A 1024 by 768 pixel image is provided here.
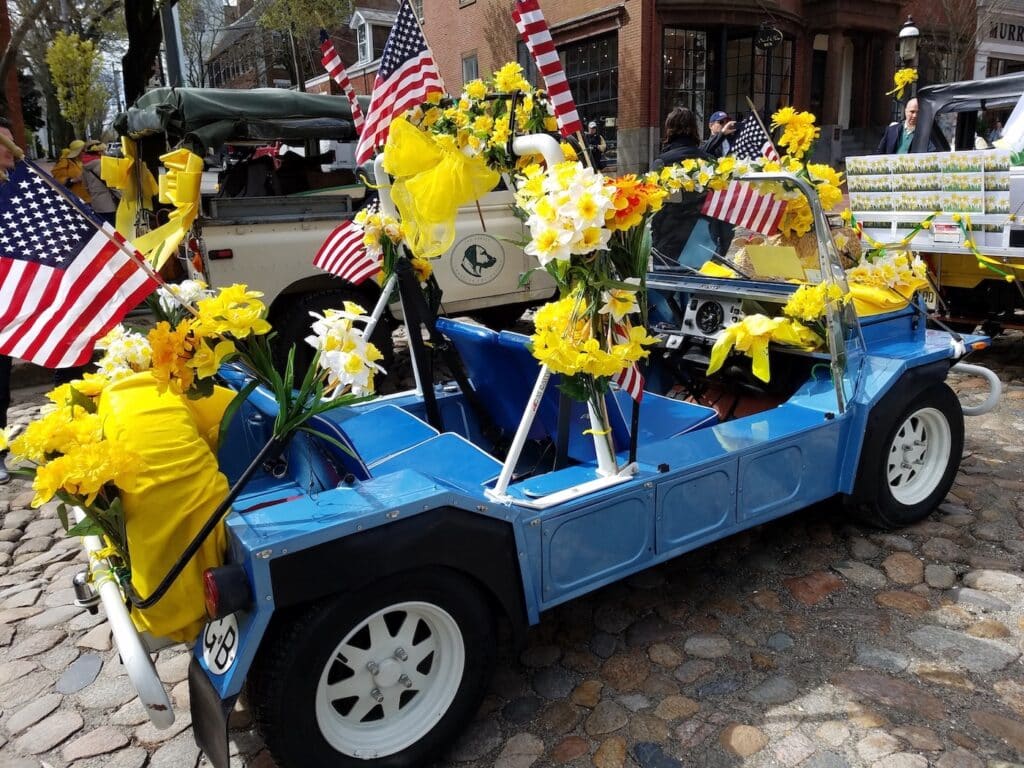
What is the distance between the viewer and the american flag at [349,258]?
3844 millimetres

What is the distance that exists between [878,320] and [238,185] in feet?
22.0

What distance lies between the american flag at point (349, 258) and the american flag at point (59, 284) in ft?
5.41

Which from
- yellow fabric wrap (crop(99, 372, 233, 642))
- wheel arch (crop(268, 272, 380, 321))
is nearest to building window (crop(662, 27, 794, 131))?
wheel arch (crop(268, 272, 380, 321))

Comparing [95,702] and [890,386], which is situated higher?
[890,386]

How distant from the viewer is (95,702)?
2.94 metres

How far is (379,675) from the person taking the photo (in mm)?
2404

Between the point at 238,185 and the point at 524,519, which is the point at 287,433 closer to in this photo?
the point at 524,519

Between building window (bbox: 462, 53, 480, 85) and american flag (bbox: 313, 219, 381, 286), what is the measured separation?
23216mm

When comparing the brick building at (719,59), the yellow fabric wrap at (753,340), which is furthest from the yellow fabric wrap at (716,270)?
the brick building at (719,59)

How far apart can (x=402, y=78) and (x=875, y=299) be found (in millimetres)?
2488

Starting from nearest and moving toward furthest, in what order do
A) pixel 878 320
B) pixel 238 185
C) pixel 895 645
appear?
pixel 895 645 < pixel 878 320 < pixel 238 185

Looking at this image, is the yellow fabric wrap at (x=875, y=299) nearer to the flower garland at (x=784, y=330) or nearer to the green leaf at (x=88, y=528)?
the flower garland at (x=784, y=330)

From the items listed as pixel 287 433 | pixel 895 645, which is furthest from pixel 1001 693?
pixel 287 433

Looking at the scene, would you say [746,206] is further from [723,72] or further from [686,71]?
[686,71]
